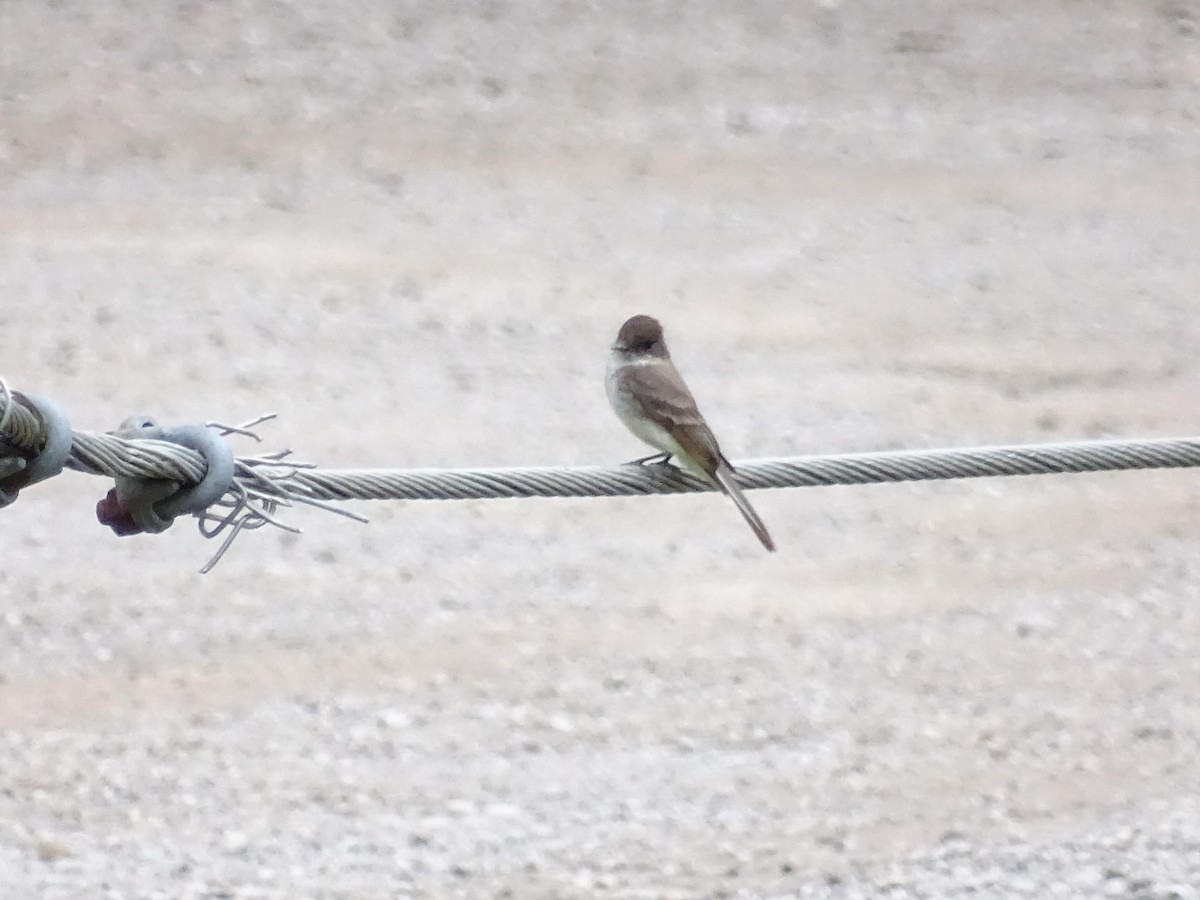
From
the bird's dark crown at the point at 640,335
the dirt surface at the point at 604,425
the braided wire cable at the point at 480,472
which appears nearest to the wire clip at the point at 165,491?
the braided wire cable at the point at 480,472

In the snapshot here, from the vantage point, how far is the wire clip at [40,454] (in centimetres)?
256

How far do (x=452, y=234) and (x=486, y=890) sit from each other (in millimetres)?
6626

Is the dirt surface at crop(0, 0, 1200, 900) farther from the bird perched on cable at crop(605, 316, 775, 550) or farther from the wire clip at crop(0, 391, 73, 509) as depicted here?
the wire clip at crop(0, 391, 73, 509)

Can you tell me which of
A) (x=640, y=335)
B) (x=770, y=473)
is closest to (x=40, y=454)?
(x=770, y=473)

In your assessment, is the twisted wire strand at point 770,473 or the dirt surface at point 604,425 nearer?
the twisted wire strand at point 770,473

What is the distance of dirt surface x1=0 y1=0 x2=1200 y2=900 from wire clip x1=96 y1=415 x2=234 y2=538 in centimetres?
348

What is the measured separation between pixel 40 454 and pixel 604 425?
292 inches

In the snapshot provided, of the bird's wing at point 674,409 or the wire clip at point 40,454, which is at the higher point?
the bird's wing at point 674,409

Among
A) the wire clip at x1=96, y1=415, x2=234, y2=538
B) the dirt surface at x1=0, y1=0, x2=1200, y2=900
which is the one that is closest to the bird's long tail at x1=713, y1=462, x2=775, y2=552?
the wire clip at x1=96, y1=415, x2=234, y2=538

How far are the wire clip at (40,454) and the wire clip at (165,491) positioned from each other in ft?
0.69

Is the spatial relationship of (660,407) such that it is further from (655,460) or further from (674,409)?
(655,460)

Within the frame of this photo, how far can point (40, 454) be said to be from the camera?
2.59m

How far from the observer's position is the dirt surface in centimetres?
658

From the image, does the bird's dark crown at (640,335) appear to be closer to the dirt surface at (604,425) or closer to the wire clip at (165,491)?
the dirt surface at (604,425)
